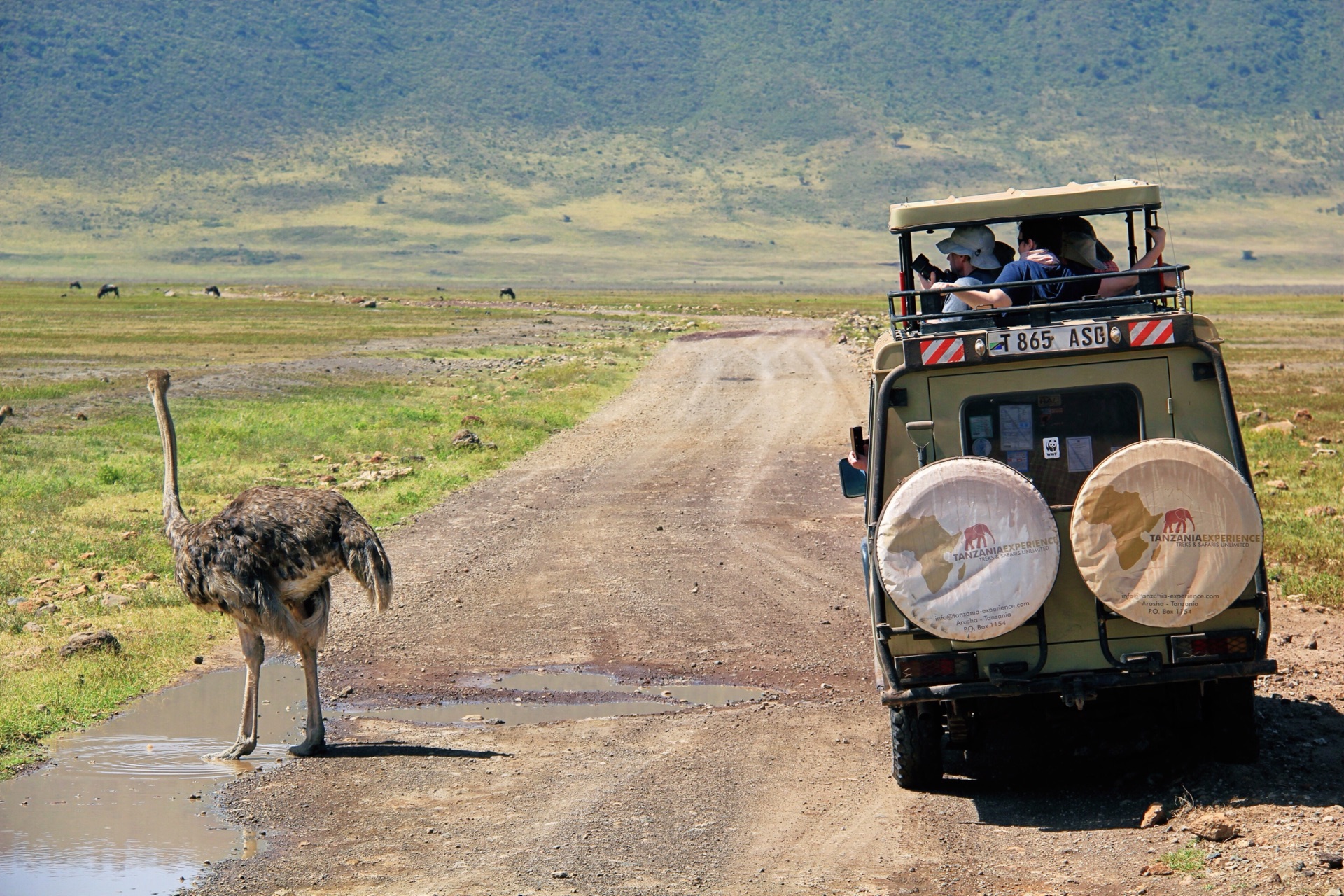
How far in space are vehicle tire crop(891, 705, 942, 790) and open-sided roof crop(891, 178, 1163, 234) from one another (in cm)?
269

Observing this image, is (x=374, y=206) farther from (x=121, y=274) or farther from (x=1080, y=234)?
(x=1080, y=234)

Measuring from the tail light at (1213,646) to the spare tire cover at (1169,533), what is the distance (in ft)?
0.53

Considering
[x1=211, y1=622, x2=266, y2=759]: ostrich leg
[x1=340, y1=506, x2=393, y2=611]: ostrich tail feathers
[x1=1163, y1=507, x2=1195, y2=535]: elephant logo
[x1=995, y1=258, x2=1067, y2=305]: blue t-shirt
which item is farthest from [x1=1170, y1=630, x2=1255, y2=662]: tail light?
[x1=211, y1=622, x2=266, y2=759]: ostrich leg

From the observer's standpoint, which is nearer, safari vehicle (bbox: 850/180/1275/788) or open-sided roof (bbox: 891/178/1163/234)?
safari vehicle (bbox: 850/180/1275/788)

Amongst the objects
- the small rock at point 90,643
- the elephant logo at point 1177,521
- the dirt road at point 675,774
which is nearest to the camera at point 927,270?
the elephant logo at point 1177,521

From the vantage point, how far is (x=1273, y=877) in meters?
6.27

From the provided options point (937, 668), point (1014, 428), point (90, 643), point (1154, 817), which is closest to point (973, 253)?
point (1014, 428)

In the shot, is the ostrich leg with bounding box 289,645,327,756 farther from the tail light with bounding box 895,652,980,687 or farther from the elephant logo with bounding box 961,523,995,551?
the elephant logo with bounding box 961,523,995,551

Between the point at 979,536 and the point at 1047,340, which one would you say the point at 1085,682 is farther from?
the point at 1047,340

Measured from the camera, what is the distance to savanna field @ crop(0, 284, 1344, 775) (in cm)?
1177

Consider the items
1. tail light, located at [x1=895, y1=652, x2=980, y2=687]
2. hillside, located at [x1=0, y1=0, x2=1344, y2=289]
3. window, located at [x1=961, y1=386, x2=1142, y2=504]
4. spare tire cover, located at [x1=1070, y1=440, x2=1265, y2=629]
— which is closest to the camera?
spare tire cover, located at [x1=1070, y1=440, x2=1265, y2=629]

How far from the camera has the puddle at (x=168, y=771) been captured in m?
7.32

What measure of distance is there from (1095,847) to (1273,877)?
2.85 feet

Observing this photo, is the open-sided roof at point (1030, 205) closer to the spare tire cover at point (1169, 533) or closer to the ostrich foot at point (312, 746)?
the spare tire cover at point (1169, 533)
